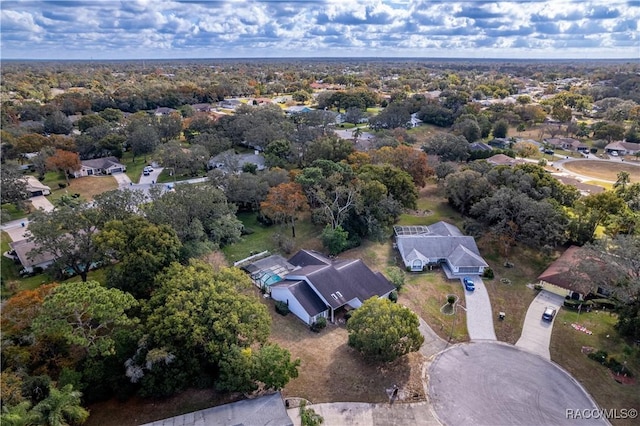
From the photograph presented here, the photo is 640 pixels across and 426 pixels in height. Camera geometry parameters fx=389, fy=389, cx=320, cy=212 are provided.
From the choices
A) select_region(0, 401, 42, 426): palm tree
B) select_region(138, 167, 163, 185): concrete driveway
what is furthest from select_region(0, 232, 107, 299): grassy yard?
select_region(138, 167, 163, 185): concrete driveway

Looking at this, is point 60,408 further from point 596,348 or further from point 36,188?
point 36,188

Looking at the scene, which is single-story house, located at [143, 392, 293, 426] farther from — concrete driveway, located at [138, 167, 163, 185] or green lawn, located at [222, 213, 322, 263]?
concrete driveway, located at [138, 167, 163, 185]

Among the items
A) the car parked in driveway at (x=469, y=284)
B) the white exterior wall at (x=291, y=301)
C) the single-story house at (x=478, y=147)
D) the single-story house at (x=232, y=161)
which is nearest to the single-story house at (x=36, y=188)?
the single-story house at (x=232, y=161)

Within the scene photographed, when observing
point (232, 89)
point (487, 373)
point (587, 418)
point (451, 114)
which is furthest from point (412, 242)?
point (232, 89)

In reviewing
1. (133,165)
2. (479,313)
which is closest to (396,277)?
(479,313)

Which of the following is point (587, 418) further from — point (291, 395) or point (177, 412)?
point (177, 412)

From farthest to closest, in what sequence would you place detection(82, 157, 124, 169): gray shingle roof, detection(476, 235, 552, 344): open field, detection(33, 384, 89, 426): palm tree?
detection(82, 157, 124, 169): gray shingle roof < detection(476, 235, 552, 344): open field < detection(33, 384, 89, 426): palm tree
